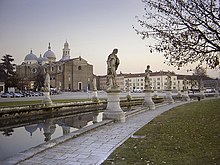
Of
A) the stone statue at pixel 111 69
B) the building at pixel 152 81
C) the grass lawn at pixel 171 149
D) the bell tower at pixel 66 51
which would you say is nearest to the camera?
the grass lawn at pixel 171 149

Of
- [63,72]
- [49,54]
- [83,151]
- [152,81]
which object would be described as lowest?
[83,151]

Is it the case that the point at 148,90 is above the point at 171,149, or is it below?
above

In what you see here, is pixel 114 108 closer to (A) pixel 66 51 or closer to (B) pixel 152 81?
(B) pixel 152 81

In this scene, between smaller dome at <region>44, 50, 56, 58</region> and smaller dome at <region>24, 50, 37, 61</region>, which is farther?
smaller dome at <region>44, 50, 56, 58</region>

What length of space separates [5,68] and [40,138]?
6821cm

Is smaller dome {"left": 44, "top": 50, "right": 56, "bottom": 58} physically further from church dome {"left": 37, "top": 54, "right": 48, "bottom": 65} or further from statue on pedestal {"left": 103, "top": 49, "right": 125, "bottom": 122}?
statue on pedestal {"left": 103, "top": 49, "right": 125, "bottom": 122}

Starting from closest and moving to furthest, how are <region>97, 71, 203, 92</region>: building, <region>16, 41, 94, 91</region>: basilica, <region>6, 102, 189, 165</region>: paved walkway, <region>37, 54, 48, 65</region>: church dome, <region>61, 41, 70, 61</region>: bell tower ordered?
<region>6, 102, 189, 165</region>: paved walkway
<region>16, 41, 94, 91</region>: basilica
<region>37, 54, 48, 65</region>: church dome
<region>97, 71, 203, 92</region>: building
<region>61, 41, 70, 61</region>: bell tower

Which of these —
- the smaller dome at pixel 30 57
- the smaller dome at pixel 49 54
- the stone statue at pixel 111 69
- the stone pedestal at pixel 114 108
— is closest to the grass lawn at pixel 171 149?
the stone pedestal at pixel 114 108

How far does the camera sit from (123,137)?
8438 mm

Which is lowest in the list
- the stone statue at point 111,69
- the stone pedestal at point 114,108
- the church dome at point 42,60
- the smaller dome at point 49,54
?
the stone pedestal at point 114,108

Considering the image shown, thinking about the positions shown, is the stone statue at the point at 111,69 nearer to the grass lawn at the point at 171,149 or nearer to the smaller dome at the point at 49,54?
the grass lawn at the point at 171,149

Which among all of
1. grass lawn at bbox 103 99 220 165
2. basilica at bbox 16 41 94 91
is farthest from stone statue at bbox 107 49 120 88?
basilica at bbox 16 41 94 91

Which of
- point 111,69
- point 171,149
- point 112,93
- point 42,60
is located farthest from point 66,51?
point 171,149

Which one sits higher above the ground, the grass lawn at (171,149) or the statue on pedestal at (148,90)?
the statue on pedestal at (148,90)
